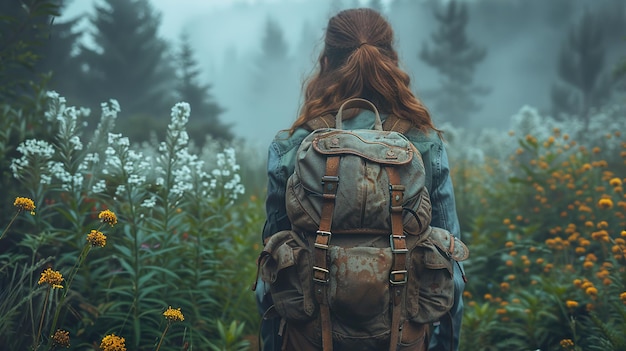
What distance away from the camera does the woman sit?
2.49 meters

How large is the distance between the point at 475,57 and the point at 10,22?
42.4 metres

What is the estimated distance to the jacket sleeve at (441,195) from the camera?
247 cm

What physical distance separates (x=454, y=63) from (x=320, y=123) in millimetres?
42708

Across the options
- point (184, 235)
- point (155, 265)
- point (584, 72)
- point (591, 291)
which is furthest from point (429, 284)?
point (584, 72)

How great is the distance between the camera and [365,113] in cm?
259

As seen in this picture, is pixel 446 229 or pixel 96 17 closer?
pixel 446 229

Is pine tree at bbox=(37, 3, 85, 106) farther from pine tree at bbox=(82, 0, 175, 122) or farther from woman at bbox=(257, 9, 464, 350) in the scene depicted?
woman at bbox=(257, 9, 464, 350)

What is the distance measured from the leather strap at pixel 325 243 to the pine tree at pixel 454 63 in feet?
138

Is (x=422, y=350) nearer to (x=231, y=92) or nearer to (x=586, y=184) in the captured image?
(x=586, y=184)

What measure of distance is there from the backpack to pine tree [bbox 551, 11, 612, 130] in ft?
94.6

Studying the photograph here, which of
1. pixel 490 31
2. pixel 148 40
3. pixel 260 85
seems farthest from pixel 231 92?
pixel 148 40

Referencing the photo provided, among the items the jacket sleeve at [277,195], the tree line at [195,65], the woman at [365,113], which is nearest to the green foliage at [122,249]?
the jacket sleeve at [277,195]

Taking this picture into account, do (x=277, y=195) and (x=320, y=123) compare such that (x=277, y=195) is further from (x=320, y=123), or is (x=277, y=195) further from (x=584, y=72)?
(x=584, y=72)

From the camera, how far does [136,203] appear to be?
365cm
